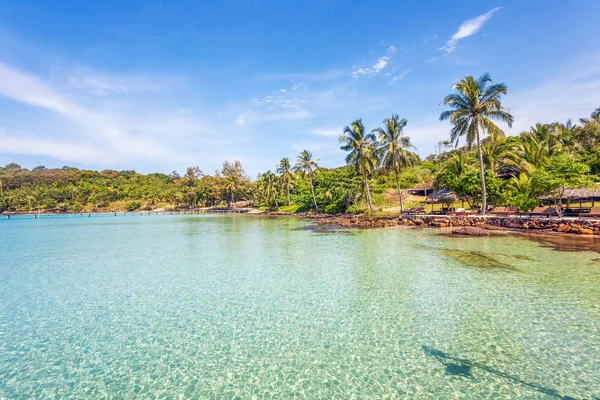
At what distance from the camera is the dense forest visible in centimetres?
3073

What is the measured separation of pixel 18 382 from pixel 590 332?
1307cm

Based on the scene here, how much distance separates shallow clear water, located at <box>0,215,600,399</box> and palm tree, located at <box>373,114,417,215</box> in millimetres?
24883

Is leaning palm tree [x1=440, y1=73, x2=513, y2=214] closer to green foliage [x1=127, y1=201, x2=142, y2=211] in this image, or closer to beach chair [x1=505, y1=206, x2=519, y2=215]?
beach chair [x1=505, y1=206, x2=519, y2=215]

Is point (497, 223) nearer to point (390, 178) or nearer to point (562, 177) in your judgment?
point (562, 177)

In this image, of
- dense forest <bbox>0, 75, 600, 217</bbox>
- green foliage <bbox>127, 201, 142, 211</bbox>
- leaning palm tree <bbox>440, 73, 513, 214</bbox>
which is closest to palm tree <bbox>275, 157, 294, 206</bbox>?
dense forest <bbox>0, 75, 600, 217</bbox>

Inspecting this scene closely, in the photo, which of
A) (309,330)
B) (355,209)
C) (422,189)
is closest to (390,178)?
(422,189)

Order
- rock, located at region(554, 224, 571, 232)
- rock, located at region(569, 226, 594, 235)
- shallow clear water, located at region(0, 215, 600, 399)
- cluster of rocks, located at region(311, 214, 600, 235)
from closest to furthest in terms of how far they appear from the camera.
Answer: shallow clear water, located at region(0, 215, 600, 399), rock, located at region(569, 226, 594, 235), cluster of rocks, located at region(311, 214, 600, 235), rock, located at region(554, 224, 571, 232)

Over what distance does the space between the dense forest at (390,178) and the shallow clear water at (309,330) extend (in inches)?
765

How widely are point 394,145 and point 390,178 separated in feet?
77.5

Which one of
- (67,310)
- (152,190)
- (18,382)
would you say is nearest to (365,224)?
(67,310)

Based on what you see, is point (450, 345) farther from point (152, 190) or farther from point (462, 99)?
point (152, 190)

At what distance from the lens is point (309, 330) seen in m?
8.05

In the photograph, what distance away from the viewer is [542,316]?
27.3 ft

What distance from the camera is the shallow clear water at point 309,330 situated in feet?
18.6
